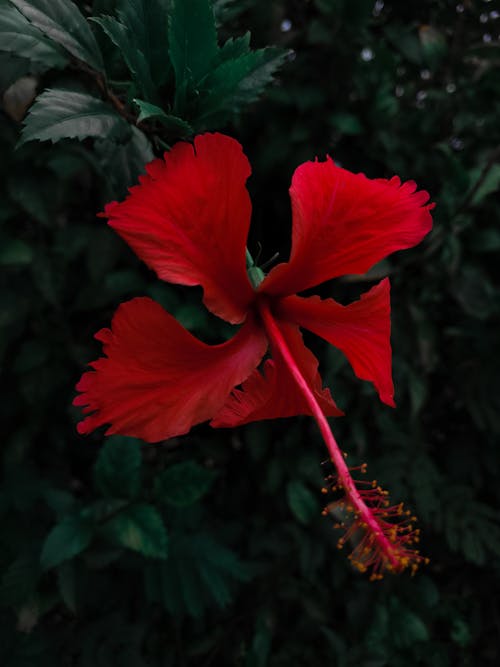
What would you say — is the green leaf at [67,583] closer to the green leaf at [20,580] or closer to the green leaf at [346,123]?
the green leaf at [20,580]

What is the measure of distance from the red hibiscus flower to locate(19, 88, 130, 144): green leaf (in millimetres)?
117

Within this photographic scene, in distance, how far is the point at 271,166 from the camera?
1514 millimetres

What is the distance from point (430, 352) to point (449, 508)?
0.41m

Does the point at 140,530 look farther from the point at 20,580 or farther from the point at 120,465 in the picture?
the point at 20,580

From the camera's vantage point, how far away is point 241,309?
0.75 m

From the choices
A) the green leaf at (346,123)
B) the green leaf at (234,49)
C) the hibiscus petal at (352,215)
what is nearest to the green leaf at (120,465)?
the hibiscus petal at (352,215)

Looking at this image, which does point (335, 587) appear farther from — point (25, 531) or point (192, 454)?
point (25, 531)

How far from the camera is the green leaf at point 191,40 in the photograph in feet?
2.19

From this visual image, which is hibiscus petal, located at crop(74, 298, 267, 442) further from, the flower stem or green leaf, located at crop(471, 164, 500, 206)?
green leaf, located at crop(471, 164, 500, 206)

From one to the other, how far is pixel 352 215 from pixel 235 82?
0.22 m

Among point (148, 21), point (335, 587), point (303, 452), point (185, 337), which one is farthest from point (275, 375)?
point (335, 587)

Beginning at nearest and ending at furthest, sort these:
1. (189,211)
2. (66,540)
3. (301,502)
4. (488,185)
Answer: (189,211), (66,540), (488,185), (301,502)

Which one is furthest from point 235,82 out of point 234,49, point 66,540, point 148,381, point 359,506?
point 66,540

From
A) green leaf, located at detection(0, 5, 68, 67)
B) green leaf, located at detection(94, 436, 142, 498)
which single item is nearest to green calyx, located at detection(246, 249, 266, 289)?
green leaf, located at detection(0, 5, 68, 67)
